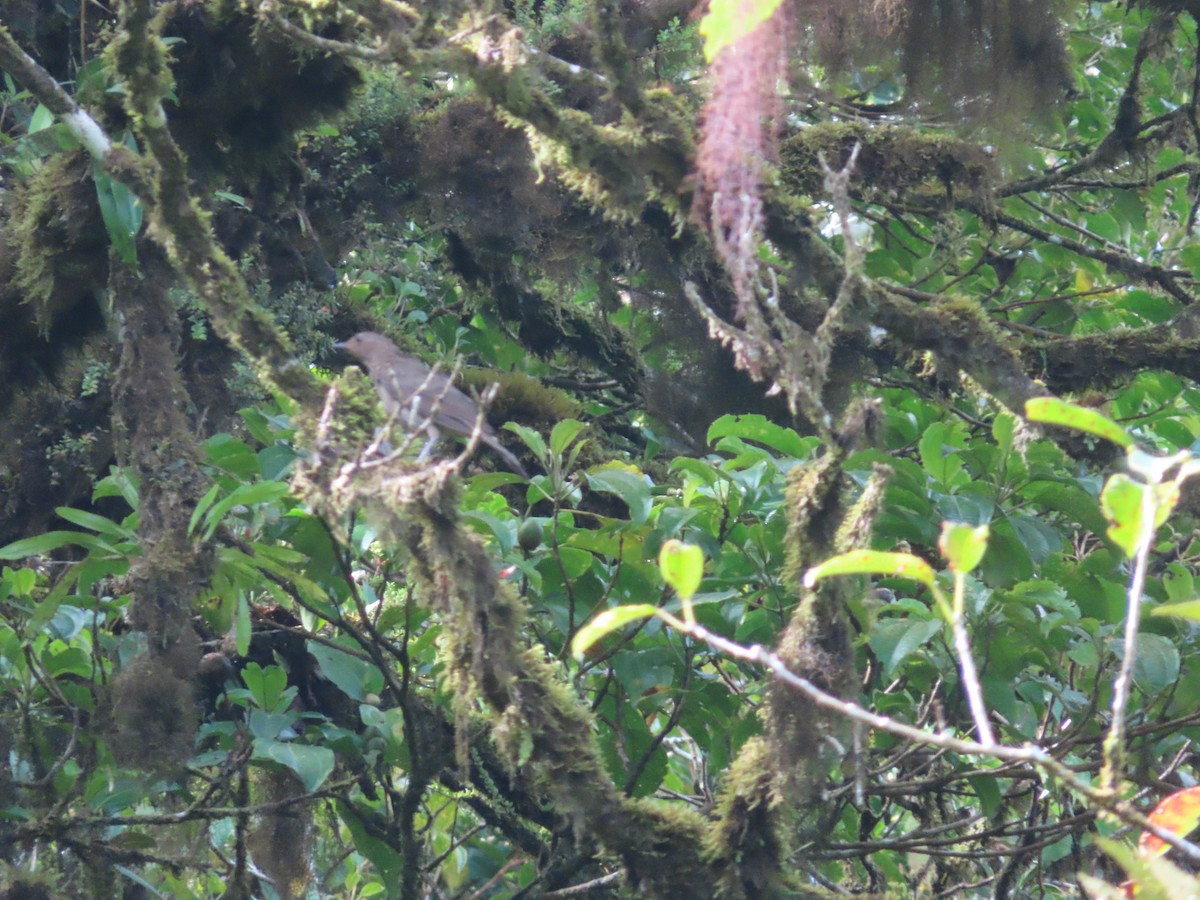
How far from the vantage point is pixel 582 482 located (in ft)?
11.7

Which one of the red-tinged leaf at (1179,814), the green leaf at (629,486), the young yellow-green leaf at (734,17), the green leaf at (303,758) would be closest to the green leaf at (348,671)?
the green leaf at (303,758)

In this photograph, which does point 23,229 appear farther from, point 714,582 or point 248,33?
point 714,582

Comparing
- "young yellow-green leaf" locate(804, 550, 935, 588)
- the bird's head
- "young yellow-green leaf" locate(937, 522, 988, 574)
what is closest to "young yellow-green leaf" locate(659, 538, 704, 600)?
"young yellow-green leaf" locate(804, 550, 935, 588)

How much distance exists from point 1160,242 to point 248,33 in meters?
3.78

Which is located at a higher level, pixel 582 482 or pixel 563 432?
pixel 563 432

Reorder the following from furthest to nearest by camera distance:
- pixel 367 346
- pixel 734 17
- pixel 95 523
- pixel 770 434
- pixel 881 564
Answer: pixel 367 346 < pixel 770 434 < pixel 95 523 < pixel 881 564 < pixel 734 17

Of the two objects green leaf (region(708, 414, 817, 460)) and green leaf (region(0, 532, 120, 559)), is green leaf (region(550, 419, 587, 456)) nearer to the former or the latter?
green leaf (region(708, 414, 817, 460))

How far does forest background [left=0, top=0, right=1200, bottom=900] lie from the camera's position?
170 centimetres

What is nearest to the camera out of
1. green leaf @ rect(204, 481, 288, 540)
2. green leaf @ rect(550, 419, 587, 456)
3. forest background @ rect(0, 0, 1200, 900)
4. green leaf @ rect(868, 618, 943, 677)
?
forest background @ rect(0, 0, 1200, 900)

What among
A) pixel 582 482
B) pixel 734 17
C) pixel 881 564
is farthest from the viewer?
pixel 582 482

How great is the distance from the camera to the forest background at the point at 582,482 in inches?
67.0

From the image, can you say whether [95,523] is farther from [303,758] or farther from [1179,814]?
[1179,814]

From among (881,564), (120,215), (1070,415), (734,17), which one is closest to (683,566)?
(881,564)

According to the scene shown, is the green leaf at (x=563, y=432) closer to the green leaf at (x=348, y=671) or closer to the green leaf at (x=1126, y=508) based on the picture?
the green leaf at (x=348, y=671)
